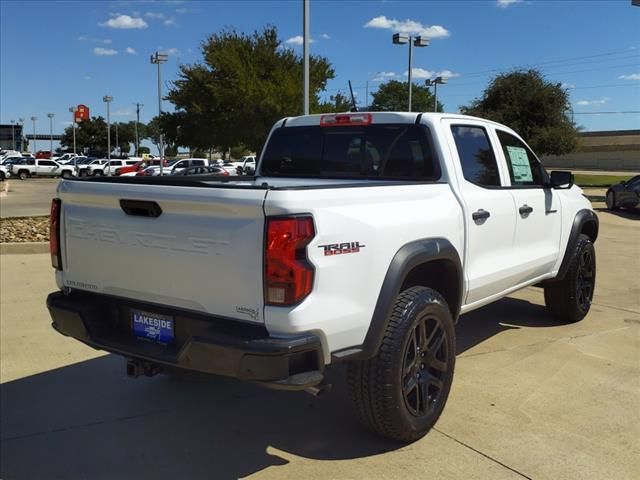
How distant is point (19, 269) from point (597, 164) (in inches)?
3533

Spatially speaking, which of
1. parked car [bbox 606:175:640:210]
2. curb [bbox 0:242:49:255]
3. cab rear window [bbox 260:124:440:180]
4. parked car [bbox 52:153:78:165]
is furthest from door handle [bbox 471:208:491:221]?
parked car [bbox 52:153:78:165]

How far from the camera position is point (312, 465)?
338cm

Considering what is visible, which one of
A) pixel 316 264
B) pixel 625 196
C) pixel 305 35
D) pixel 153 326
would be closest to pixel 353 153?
pixel 316 264

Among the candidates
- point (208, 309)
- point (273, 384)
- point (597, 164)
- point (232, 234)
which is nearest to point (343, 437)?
point (273, 384)

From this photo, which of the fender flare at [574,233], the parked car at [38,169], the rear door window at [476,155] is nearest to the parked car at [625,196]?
the fender flare at [574,233]

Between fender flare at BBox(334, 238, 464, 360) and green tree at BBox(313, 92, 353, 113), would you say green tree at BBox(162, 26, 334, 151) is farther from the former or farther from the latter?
fender flare at BBox(334, 238, 464, 360)

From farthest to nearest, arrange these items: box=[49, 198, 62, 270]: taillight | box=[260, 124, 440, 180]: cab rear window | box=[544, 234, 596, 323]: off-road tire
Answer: box=[544, 234, 596, 323]: off-road tire
box=[260, 124, 440, 180]: cab rear window
box=[49, 198, 62, 270]: taillight

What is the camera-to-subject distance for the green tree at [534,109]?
32.5 meters

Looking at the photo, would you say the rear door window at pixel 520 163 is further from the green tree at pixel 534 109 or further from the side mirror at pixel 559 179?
the green tree at pixel 534 109

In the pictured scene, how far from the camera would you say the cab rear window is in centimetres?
429

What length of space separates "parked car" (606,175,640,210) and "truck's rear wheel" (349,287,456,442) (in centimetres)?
1649

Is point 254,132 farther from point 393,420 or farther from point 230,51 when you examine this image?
point 393,420

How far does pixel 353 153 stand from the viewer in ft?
15.1

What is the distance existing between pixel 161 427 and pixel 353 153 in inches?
91.7
